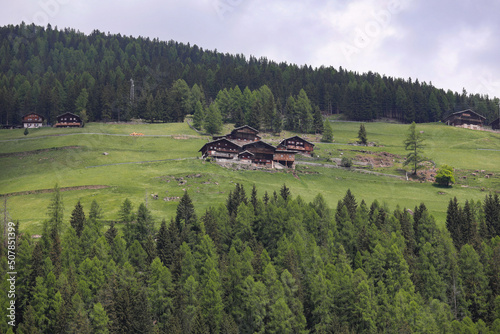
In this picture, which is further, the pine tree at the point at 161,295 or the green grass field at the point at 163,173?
the green grass field at the point at 163,173

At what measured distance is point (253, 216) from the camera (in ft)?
271

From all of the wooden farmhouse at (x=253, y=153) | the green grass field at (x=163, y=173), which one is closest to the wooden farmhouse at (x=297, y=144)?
the green grass field at (x=163, y=173)

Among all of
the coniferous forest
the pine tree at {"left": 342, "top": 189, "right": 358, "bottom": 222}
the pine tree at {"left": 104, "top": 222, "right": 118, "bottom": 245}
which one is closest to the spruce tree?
the coniferous forest

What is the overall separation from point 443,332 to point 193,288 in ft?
110

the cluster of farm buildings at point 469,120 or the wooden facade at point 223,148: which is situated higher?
the cluster of farm buildings at point 469,120

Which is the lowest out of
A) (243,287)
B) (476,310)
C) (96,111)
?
(476,310)

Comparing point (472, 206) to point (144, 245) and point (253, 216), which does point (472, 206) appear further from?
point (144, 245)

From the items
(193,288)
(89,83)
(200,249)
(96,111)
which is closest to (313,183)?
(200,249)

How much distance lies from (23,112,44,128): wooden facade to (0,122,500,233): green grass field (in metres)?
10.1

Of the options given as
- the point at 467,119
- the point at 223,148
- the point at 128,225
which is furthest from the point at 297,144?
the point at 467,119

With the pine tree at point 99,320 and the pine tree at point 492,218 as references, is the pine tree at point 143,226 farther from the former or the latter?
the pine tree at point 492,218

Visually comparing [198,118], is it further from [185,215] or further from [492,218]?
[492,218]

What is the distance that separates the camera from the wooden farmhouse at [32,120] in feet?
544

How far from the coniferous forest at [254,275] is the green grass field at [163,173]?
13622 mm
